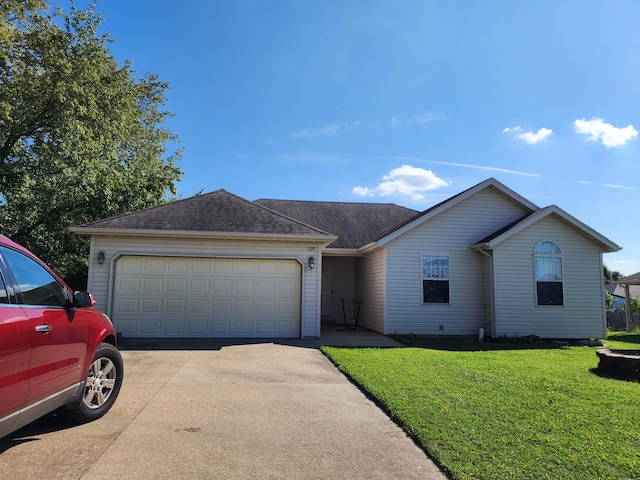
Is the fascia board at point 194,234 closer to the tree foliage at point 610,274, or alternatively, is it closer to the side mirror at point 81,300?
the side mirror at point 81,300

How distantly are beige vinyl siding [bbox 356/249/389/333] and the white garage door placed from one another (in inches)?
119

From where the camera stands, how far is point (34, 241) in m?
16.9

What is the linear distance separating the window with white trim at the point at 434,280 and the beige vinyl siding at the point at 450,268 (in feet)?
0.46

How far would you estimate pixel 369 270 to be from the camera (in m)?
15.0

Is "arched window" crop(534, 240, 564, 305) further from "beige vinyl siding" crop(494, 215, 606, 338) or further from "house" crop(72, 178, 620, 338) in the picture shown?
"beige vinyl siding" crop(494, 215, 606, 338)

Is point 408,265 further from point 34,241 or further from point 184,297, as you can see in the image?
point 34,241

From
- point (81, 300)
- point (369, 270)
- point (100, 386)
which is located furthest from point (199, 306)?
point (81, 300)

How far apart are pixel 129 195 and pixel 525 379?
1683 cm

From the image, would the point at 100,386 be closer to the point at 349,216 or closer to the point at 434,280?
the point at 434,280

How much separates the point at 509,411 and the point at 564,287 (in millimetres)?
9434

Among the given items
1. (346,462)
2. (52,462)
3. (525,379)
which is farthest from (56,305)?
(525,379)

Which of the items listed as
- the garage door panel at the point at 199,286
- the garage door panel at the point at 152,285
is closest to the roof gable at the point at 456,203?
the garage door panel at the point at 199,286

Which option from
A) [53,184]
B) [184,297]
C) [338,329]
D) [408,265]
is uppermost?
[53,184]

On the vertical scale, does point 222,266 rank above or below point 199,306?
above
